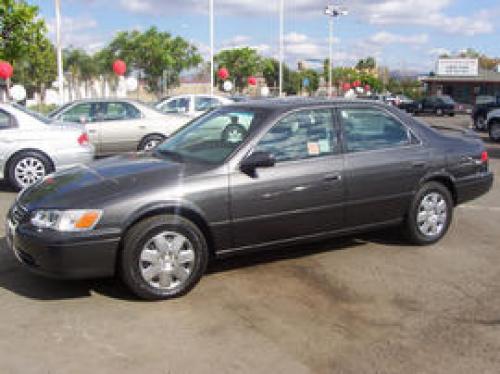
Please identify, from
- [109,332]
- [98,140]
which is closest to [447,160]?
[109,332]

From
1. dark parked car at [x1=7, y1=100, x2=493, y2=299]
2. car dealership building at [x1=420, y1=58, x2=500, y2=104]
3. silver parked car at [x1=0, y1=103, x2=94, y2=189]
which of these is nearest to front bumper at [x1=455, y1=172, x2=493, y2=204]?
dark parked car at [x1=7, y1=100, x2=493, y2=299]

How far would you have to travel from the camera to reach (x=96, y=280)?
5.16 m

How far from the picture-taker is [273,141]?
5258 mm

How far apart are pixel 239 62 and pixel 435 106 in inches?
943

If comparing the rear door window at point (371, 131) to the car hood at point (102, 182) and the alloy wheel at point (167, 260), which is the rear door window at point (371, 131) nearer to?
the car hood at point (102, 182)

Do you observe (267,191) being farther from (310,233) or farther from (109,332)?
(109,332)

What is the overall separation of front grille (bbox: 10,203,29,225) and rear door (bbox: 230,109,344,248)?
162 centimetres

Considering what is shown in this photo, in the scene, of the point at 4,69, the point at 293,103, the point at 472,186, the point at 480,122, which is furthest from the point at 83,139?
the point at 480,122

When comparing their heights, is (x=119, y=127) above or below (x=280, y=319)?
above

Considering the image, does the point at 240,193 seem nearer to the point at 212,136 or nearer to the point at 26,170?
the point at 212,136

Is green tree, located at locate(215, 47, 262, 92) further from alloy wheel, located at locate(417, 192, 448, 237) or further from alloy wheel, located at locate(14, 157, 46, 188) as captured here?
alloy wheel, located at locate(417, 192, 448, 237)

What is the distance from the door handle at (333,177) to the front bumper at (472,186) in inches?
63.9

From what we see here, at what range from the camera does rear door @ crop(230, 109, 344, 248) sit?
5.01 meters

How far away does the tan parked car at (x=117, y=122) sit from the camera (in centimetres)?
1215
